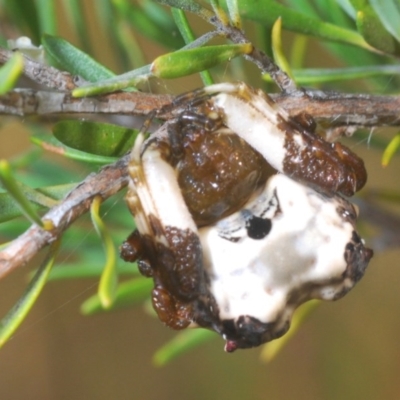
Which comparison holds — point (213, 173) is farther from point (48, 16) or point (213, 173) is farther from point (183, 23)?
point (48, 16)

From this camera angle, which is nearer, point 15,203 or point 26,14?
point 15,203

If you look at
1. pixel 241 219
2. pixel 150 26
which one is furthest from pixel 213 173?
pixel 150 26

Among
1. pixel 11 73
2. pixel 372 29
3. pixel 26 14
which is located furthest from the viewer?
pixel 26 14

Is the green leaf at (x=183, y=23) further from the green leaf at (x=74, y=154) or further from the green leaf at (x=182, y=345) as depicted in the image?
the green leaf at (x=182, y=345)

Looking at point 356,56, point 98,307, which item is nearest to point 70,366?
point 98,307

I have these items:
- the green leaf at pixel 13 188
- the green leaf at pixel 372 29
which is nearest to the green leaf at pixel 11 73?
the green leaf at pixel 13 188

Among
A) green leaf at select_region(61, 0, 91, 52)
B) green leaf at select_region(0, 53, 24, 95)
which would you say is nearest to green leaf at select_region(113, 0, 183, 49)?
green leaf at select_region(61, 0, 91, 52)
